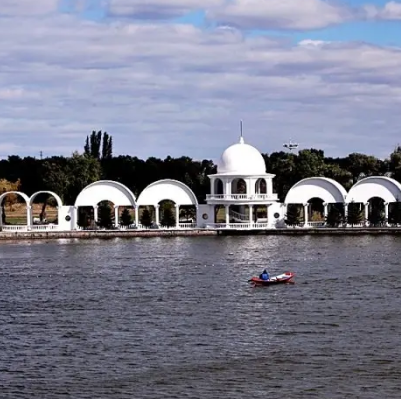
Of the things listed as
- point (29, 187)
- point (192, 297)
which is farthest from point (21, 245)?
point (29, 187)

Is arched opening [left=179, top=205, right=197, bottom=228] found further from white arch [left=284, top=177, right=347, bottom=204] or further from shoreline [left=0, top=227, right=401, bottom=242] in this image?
white arch [left=284, top=177, right=347, bottom=204]

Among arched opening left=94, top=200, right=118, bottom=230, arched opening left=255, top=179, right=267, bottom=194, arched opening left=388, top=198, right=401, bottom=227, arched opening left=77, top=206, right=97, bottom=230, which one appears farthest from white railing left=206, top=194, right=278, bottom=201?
arched opening left=77, top=206, right=97, bottom=230

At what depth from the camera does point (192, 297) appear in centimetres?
4856

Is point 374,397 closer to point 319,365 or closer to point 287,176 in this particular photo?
point 319,365

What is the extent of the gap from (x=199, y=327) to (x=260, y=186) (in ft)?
168

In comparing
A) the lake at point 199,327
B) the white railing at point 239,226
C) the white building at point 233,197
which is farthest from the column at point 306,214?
the lake at point 199,327

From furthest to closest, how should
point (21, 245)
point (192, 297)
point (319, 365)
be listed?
point (21, 245)
point (192, 297)
point (319, 365)

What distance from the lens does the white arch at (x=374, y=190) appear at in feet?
285

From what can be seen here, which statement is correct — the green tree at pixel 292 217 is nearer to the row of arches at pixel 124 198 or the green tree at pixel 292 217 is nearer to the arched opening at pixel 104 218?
the row of arches at pixel 124 198

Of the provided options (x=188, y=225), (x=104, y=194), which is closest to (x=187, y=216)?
(x=188, y=225)

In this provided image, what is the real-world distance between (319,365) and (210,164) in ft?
347

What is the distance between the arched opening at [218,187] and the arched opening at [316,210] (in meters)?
7.80

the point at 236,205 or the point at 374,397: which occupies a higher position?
the point at 236,205

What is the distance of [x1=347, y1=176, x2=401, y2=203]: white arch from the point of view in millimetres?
86875
